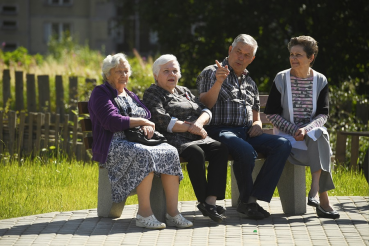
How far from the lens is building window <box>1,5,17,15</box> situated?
46.2 meters

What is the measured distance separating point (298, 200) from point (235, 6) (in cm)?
879

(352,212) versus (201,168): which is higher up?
(201,168)

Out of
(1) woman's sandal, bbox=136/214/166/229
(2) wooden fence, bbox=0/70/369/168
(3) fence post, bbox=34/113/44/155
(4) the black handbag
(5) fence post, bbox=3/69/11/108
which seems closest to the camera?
(1) woman's sandal, bbox=136/214/166/229

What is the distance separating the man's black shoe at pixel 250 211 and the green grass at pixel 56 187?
1.21 metres

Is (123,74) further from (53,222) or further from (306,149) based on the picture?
(306,149)

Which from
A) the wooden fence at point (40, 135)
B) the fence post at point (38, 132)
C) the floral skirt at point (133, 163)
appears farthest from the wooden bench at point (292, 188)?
the fence post at point (38, 132)

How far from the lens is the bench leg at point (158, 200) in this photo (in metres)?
5.66

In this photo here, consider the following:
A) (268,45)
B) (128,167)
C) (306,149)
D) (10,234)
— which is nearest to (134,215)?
(128,167)

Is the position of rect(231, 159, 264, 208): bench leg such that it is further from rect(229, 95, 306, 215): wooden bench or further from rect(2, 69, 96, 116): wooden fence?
rect(2, 69, 96, 116): wooden fence

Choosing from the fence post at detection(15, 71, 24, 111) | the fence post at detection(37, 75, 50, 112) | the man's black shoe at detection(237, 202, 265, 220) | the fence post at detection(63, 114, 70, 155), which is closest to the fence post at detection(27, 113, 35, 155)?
the fence post at detection(63, 114, 70, 155)

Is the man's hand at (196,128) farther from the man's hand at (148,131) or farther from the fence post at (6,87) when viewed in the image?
the fence post at (6,87)

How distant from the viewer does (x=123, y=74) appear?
5789mm

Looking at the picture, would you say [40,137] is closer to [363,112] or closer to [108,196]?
[108,196]

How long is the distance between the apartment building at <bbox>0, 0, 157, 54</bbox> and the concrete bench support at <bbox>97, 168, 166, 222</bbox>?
132 ft
